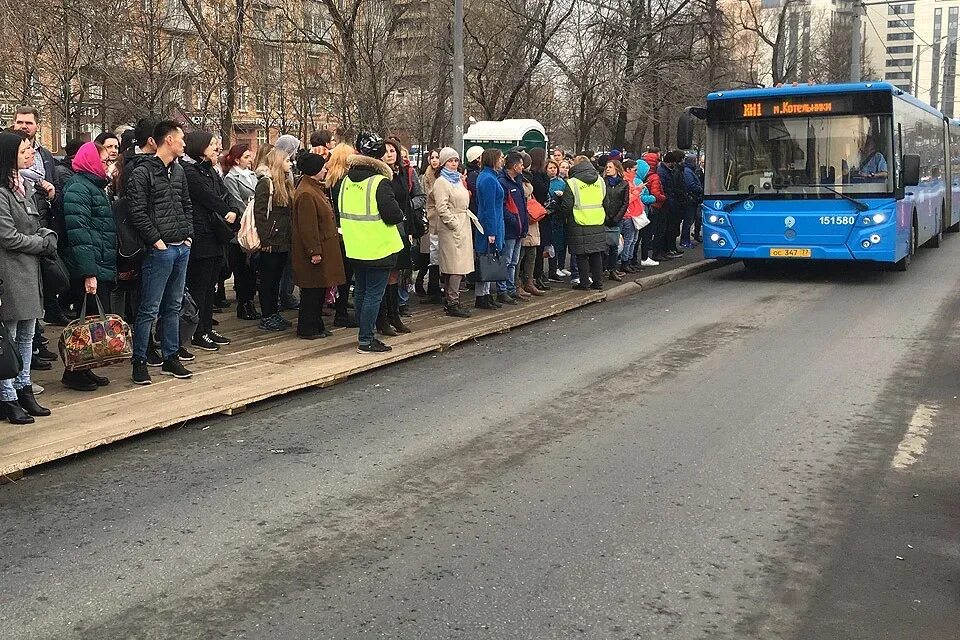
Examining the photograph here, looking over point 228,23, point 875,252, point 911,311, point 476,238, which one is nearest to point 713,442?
point 476,238

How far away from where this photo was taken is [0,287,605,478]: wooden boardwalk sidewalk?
6543 millimetres

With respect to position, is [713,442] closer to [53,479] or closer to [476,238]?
[53,479]

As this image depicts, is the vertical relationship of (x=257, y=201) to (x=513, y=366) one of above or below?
above

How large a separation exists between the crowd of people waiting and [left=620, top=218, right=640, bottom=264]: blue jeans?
1.14 feet

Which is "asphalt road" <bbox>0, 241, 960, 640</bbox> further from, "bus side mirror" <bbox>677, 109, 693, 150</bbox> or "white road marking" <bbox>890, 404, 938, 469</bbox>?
"bus side mirror" <bbox>677, 109, 693, 150</bbox>

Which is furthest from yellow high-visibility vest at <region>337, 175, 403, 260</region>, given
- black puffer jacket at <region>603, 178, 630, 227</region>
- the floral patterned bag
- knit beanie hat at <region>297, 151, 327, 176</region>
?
black puffer jacket at <region>603, 178, 630, 227</region>

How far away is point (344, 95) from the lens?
76.4ft

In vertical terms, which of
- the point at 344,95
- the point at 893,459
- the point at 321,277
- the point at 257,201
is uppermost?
the point at 344,95

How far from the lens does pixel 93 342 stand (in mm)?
7527

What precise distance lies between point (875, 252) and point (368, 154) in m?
8.04

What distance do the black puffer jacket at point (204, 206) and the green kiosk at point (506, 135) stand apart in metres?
16.3

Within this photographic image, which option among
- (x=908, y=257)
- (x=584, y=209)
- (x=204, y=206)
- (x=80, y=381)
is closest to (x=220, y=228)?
(x=204, y=206)

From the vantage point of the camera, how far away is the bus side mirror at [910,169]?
48.4ft

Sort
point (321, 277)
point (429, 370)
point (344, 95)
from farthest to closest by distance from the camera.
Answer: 1. point (344, 95)
2. point (321, 277)
3. point (429, 370)
